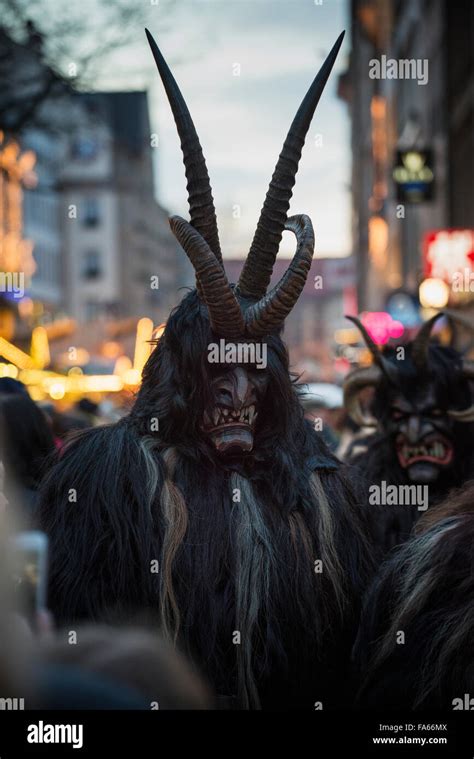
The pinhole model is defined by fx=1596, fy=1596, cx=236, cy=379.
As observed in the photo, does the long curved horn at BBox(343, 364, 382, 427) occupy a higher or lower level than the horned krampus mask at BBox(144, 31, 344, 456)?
higher

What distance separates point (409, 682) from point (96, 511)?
1039 millimetres

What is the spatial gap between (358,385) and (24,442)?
2.05 m

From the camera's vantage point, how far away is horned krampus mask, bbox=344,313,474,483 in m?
6.49


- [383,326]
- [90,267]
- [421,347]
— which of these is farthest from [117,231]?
[421,347]

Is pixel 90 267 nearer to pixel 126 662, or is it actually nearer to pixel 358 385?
pixel 358 385

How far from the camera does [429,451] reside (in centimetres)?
649

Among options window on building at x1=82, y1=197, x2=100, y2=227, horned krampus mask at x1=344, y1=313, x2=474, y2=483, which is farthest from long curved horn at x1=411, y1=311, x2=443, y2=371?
window on building at x1=82, y1=197, x2=100, y2=227

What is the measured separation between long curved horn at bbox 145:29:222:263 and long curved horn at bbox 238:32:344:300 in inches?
4.6

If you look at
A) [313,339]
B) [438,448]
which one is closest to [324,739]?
[438,448]

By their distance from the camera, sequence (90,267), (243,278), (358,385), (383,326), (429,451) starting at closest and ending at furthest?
(243,278) < (429,451) < (358,385) < (383,326) < (90,267)

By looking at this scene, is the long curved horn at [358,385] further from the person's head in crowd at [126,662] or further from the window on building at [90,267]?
the window on building at [90,267]

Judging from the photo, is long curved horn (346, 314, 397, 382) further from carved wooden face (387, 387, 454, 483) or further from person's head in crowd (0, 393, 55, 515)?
person's head in crowd (0, 393, 55, 515)

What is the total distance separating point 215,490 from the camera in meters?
4.51

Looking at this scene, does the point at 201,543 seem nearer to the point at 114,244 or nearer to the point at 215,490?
the point at 215,490
